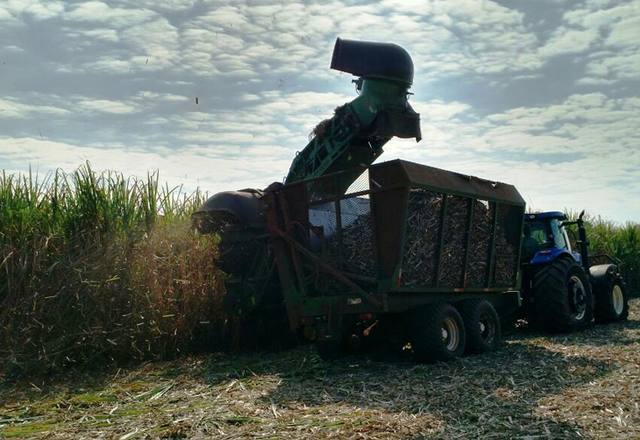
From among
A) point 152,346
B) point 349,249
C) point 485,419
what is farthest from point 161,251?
point 485,419

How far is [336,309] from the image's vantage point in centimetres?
791

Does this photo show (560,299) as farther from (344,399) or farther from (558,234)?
(344,399)

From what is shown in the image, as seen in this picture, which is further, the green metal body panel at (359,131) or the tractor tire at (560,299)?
the tractor tire at (560,299)

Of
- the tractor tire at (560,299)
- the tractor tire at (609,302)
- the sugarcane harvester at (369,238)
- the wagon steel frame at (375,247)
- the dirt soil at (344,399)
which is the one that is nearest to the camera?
the dirt soil at (344,399)

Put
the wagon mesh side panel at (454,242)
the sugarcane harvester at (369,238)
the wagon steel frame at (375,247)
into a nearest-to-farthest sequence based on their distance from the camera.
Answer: the wagon steel frame at (375,247) < the sugarcane harvester at (369,238) < the wagon mesh side panel at (454,242)

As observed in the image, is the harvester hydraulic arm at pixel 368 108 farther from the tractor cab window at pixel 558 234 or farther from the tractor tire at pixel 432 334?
the tractor cab window at pixel 558 234

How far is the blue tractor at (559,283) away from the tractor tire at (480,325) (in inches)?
71.5

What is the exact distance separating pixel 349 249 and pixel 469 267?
6.05 ft

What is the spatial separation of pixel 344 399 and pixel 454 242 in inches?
121

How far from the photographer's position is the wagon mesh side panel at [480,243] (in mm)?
9047

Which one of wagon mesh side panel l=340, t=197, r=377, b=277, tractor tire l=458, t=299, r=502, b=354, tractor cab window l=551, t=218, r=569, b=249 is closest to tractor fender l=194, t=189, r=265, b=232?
wagon mesh side panel l=340, t=197, r=377, b=277

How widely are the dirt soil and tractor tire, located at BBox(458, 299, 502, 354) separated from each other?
0.58ft

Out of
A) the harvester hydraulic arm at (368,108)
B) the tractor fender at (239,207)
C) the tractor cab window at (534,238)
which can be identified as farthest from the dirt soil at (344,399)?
the tractor cab window at (534,238)

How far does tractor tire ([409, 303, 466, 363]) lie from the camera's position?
7.89 metres
